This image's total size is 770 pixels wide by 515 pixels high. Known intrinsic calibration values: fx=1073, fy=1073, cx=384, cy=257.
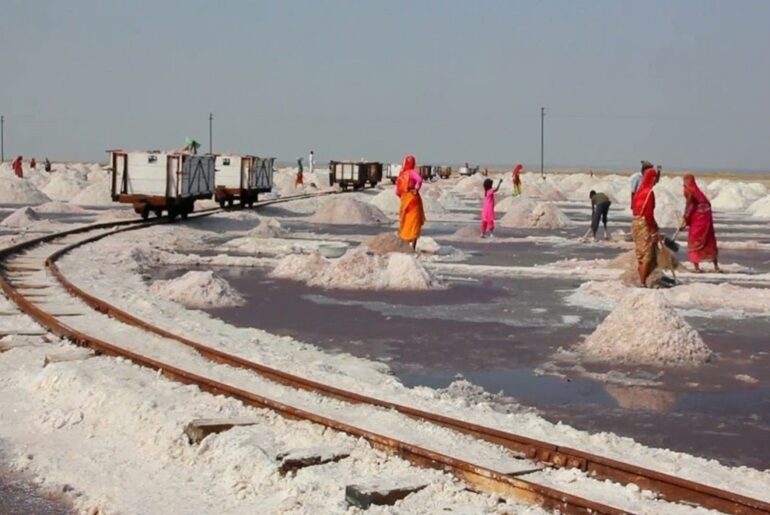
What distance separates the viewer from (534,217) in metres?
32.3

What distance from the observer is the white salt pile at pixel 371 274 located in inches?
614

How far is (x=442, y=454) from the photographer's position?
19.2 feet

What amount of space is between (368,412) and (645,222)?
25.3 ft

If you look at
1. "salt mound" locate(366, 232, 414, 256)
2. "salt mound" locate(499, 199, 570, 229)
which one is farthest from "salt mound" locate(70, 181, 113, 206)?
"salt mound" locate(366, 232, 414, 256)

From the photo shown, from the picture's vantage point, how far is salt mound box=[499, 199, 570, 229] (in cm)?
3200

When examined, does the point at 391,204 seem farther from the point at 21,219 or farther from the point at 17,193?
the point at 17,193

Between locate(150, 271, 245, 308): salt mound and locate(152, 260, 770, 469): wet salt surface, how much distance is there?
0.33m

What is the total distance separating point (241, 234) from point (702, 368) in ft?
62.1

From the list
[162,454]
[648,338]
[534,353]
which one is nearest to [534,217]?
[534,353]

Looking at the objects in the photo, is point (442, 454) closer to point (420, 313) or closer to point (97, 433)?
point (97, 433)

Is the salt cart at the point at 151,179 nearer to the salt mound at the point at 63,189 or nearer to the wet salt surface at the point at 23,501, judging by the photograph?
the salt mound at the point at 63,189

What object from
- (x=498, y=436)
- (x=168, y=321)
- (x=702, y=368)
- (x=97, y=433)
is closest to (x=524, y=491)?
(x=498, y=436)

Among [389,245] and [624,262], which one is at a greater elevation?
[389,245]

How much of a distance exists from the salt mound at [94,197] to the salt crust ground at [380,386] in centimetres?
2964
